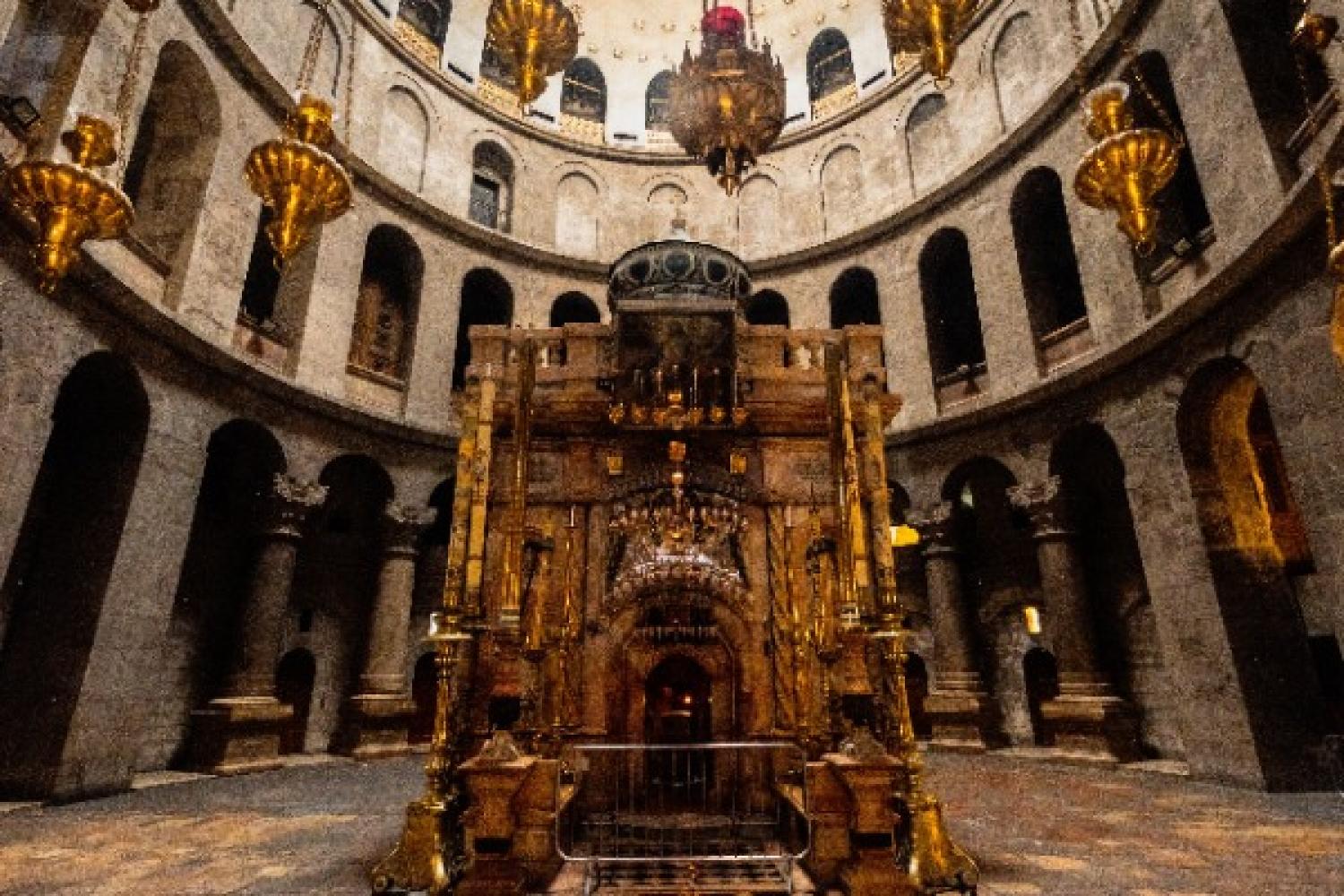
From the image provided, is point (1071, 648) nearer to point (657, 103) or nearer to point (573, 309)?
point (573, 309)

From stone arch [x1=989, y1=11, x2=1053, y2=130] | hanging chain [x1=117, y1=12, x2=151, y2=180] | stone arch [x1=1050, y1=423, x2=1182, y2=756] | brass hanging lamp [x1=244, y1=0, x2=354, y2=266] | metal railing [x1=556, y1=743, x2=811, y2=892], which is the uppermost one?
stone arch [x1=989, y1=11, x2=1053, y2=130]

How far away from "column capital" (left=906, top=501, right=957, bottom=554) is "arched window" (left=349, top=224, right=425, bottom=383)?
1154 cm

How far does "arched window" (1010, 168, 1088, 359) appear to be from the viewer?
13.5 meters

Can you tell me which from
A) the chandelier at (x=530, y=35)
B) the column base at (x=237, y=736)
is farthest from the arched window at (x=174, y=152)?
the column base at (x=237, y=736)

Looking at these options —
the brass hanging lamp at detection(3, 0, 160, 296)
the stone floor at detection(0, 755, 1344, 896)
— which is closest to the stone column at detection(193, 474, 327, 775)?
the stone floor at detection(0, 755, 1344, 896)

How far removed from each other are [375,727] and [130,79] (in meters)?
10.9

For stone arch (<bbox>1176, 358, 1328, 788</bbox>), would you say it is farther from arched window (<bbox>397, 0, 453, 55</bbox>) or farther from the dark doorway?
arched window (<bbox>397, 0, 453, 55</bbox>)

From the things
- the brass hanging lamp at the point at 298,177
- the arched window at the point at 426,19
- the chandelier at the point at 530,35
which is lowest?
the brass hanging lamp at the point at 298,177

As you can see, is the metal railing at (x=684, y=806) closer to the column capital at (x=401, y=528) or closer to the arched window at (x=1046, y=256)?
the column capital at (x=401, y=528)

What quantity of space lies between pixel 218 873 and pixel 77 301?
7.04 metres

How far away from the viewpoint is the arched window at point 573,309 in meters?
18.2

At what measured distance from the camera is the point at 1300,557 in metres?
12.2

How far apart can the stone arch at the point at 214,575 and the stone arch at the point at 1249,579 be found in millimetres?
14839

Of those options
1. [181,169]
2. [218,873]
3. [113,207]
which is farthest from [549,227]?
[218,873]
